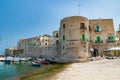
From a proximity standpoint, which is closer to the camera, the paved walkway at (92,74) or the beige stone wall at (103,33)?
the paved walkway at (92,74)

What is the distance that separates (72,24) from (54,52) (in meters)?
14.9

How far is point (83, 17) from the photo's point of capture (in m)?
37.4

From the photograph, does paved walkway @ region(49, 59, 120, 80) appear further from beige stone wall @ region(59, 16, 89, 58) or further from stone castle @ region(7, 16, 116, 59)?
stone castle @ region(7, 16, 116, 59)

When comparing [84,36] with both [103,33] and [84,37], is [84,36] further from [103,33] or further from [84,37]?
[103,33]

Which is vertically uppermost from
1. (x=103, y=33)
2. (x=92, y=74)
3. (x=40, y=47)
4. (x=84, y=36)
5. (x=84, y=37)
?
(x=103, y=33)

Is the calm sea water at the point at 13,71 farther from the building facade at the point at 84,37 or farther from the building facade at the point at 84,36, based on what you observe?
the building facade at the point at 84,36

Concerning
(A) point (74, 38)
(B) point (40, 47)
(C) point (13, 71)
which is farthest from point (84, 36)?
(B) point (40, 47)

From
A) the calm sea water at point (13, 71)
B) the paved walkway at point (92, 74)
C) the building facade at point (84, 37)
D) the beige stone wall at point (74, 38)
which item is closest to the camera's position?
the paved walkway at point (92, 74)

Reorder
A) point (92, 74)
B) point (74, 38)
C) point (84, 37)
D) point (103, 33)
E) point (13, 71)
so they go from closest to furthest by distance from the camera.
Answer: point (92, 74), point (13, 71), point (74, 38), point (84, 37), point (103, 33)

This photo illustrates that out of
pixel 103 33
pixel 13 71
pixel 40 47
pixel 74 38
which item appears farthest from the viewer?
pixel 40 47

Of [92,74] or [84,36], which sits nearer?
[92,74]

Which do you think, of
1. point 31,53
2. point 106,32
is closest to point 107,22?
point 106,32

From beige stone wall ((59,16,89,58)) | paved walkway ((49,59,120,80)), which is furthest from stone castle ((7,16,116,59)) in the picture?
paved walkway ((49,59,120,80))

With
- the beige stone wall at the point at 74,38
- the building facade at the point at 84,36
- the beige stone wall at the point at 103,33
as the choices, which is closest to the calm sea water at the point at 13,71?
the beige stone wall at the point at 74,38
